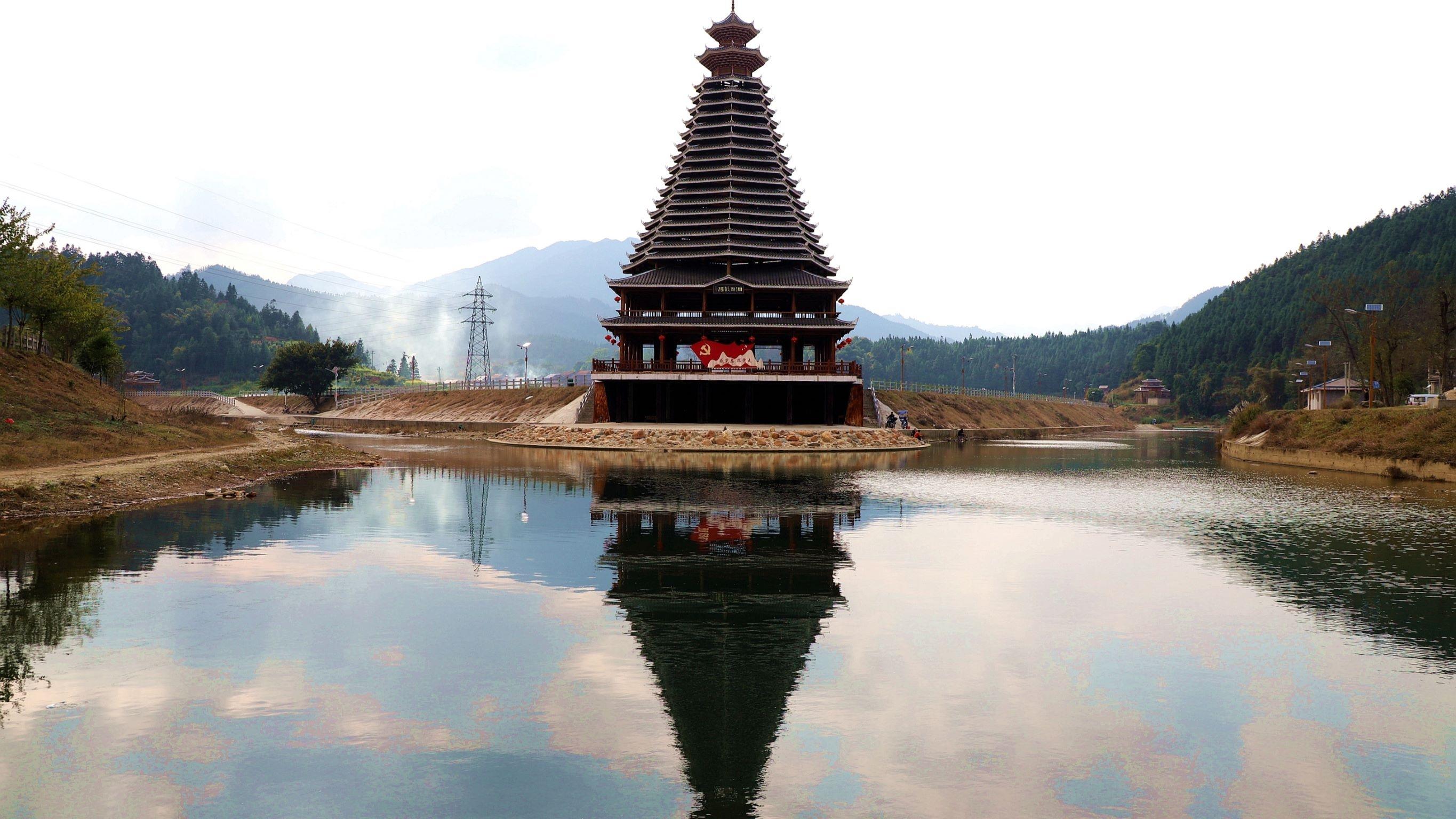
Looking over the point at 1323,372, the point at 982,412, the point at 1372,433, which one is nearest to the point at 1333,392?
the point at 1323,372

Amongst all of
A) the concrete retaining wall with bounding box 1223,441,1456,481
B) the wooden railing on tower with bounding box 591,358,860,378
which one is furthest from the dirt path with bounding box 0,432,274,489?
the concrete retaining wall with bounding box 1223,441,1456,481

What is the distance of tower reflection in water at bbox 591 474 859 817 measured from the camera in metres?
10.6

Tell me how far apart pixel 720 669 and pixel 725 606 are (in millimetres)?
3713

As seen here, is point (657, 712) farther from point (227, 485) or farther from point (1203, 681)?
point (227, 485)

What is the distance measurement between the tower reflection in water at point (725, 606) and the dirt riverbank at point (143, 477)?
1510cm

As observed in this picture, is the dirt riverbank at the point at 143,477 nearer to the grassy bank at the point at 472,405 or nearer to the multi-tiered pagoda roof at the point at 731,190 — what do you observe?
the multi-tiered pagoda roof at the point at 731,190

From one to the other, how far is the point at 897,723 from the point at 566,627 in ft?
21.0

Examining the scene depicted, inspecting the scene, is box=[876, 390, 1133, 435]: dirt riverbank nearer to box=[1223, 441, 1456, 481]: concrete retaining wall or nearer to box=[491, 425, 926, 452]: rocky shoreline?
box=[491, 425, 926, 452]: rocky shoreline

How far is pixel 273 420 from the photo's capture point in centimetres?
11112

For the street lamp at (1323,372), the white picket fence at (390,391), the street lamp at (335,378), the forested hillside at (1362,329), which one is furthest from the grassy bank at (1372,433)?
the street lamp at (335,378)

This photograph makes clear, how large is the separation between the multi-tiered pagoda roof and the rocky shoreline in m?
13.7

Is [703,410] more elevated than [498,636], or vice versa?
[703,410]

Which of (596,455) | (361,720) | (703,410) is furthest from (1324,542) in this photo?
(703,410)

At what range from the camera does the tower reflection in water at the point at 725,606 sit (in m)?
10.6
